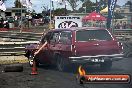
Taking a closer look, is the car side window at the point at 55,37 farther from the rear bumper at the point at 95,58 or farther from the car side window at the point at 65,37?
the rear bumper at the point at 95,58

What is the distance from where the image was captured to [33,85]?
33.5ft

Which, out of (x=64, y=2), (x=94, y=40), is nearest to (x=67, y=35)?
(x=94, y=40)

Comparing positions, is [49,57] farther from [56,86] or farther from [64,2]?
[64,2]

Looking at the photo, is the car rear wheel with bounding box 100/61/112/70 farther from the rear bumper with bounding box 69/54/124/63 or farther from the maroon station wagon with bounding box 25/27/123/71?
the rear bumper with bounding box 69/54/124/63

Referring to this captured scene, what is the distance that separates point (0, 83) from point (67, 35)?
3.95m

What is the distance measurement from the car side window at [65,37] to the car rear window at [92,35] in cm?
30

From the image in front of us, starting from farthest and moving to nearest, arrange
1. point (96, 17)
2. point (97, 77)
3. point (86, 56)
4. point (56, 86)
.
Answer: point (96, 17)
point (86, 56)
point (56, 86)
point (97, 77)

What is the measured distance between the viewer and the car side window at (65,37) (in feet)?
44.7

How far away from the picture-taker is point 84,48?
1316 centimetres

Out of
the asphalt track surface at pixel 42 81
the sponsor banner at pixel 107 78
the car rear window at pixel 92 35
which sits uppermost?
the sponsor banner at pixel 107 78

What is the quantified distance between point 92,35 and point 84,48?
803 mm

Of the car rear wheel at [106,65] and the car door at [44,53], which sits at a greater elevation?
the car door at [44,53]

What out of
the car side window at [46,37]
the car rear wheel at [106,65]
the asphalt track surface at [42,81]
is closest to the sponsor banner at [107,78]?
the asphalt track surface at [42,81]

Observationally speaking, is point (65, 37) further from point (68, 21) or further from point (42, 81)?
point (68, 21)
